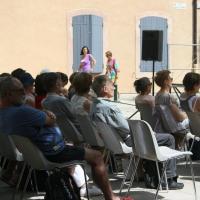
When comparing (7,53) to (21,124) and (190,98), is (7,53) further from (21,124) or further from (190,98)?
(21,124)

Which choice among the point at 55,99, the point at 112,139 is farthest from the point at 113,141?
the point at 55,99

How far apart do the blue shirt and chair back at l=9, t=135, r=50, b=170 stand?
79 mm

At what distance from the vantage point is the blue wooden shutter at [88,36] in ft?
63.7

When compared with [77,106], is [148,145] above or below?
below

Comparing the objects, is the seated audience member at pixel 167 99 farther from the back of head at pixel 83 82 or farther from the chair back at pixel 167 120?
the back of head at pixel 83 82

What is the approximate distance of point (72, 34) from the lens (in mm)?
19312

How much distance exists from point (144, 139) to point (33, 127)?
41.6 inches

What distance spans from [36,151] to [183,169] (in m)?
2.73

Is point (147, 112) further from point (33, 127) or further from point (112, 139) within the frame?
point (33, 127)

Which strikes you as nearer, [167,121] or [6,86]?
[6,86]

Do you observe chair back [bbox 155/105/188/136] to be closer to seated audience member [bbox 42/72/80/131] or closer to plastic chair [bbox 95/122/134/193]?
plastic chair [bbox 95/122/134/193]

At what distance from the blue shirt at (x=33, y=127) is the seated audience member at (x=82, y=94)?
1.27 m

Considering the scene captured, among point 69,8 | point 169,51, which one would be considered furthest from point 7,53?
point 169,51

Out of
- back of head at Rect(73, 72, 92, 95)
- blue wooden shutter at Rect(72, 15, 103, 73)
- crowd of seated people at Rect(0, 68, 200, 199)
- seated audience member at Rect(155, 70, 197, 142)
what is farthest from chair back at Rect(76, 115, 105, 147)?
blue wooden shutter at Rect(72, 15, 103, 73)
